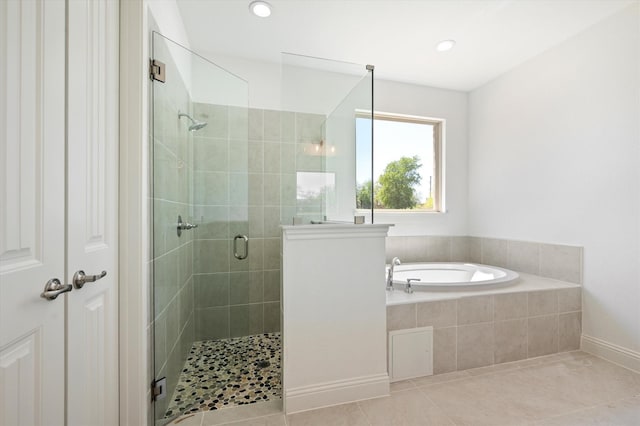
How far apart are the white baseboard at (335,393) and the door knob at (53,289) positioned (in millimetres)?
1156

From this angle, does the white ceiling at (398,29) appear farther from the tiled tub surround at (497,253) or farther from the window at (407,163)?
the tiled tub surround at (497,253)

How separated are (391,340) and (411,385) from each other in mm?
300

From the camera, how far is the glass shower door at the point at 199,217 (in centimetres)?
162

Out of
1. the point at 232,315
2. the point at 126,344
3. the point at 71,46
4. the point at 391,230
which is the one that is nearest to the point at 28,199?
the point at 71,46

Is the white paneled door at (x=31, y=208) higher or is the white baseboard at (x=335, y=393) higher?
the white paneled door at (x=31, y=208)

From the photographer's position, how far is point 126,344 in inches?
48.8

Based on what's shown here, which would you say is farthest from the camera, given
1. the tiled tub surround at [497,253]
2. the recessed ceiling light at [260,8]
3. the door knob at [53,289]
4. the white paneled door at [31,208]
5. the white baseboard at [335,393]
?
the tiled tub surround at [497,253]

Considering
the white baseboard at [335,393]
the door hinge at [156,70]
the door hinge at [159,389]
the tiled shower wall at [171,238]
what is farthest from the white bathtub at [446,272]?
the door hinge at [156,70]

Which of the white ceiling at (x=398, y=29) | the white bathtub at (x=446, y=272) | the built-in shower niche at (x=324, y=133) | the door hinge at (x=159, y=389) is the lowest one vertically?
the door hinge at (x=159, y=389)

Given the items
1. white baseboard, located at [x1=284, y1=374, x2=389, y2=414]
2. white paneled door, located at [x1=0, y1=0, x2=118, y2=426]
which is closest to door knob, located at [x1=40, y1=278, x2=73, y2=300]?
white paneled door, located at [x1=0, y1=0, x2=118, y2=426]

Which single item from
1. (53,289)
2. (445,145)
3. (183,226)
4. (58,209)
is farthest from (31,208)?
(445,145)

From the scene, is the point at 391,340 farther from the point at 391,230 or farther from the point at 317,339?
the point at 391,230

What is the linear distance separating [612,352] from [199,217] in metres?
3.14

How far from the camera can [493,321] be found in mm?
2012
